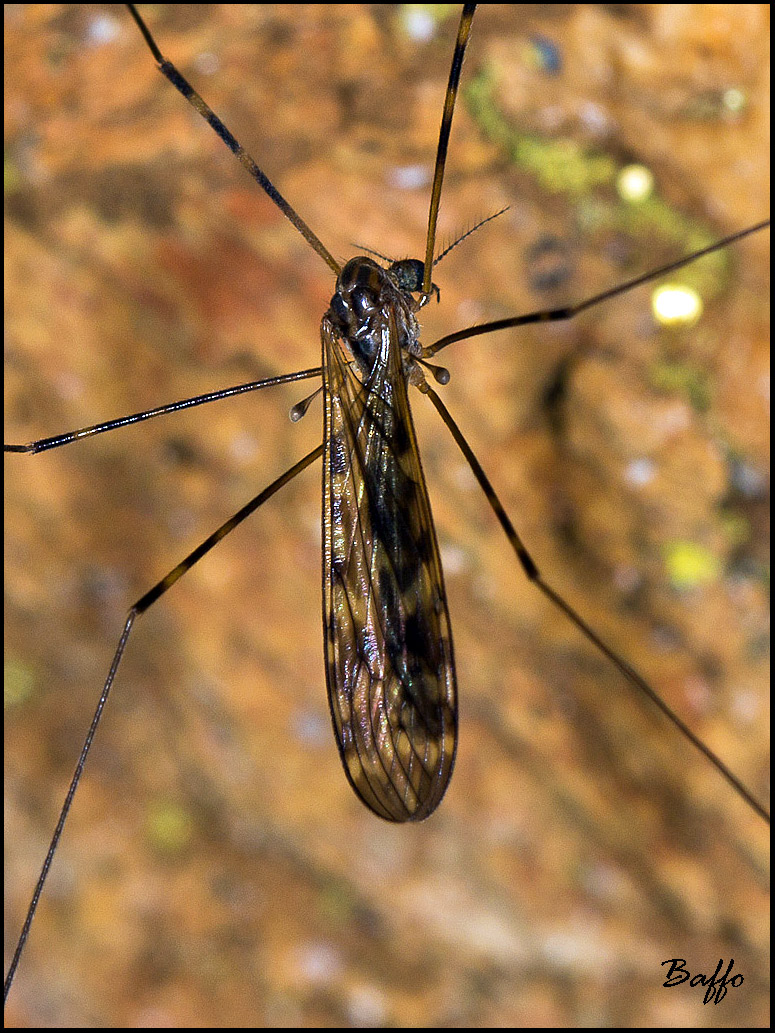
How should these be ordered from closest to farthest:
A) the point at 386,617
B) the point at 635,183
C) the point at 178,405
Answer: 1. the point at 386,617
2. the point at 178,405
3. the point at 635,183

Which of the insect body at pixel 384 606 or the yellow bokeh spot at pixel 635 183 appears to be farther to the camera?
the yellow bokeh spot at pixel 635 183

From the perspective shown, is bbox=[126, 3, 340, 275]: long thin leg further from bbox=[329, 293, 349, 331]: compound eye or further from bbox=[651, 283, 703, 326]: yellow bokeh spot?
bbox=[651, 283, 703, 326]: yellow bokeh spot

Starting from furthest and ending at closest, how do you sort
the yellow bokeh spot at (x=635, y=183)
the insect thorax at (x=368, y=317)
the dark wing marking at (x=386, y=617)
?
the yellow bokeh spot at (x=635, y=183) → the insect thorax at (x=368, y=317) → the dark wing marking at (x=386, y=617)

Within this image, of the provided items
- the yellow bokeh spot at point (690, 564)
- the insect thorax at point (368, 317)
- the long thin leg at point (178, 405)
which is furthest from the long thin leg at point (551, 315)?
the yellow bokeh spot at point (690, 564)

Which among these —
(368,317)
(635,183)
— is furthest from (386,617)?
(635,183)

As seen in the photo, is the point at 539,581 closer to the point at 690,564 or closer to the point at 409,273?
the point at 690,564

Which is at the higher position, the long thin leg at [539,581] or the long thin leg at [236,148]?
the long thin leg at [236,148]

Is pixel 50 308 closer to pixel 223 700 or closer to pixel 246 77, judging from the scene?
pixel 246 77

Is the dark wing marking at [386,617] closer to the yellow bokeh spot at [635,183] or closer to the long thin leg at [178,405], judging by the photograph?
the long thin leg at [178,405]

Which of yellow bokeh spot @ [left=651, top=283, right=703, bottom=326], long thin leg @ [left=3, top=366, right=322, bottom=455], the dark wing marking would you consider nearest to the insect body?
the dark wing marking

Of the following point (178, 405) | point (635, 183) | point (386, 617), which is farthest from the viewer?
point (635, 183)
